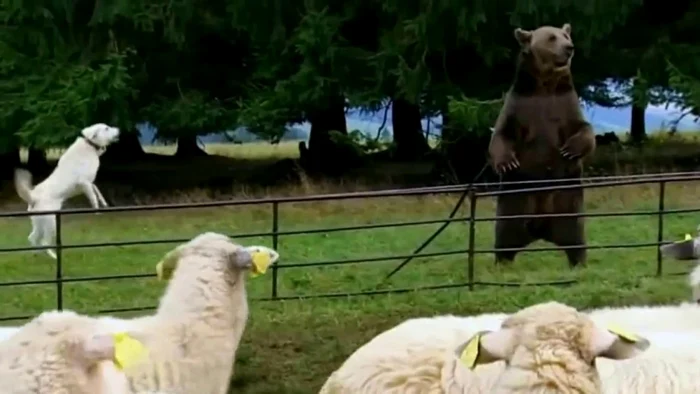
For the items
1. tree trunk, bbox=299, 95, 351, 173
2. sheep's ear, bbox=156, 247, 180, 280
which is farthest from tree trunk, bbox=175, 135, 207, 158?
sheep's ear, bbox=156, 247, 180, 280

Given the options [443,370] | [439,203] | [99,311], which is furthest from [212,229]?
[443,370]

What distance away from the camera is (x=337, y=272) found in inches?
388

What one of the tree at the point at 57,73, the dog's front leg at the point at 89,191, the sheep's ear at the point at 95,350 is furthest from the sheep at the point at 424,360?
the tree at the point at 57,73

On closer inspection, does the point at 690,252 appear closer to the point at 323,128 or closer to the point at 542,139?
the point at 542,139

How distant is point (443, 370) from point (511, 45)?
41.0 feet

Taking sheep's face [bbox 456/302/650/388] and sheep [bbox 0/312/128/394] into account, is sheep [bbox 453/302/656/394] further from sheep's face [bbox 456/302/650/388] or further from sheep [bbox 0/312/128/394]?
sheep [bbox 0/312/128/394]

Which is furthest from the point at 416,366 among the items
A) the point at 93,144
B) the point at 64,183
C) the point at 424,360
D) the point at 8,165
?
the point at 8,165

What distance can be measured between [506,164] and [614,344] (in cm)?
508

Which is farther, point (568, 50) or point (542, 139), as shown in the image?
point (542, 139)

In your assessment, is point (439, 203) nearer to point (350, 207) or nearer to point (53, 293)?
point (350, 207)

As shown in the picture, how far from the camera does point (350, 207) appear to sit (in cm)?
1452

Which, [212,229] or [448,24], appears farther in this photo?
[448,24]

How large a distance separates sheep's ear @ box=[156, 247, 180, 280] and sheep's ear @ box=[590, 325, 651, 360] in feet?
8.55

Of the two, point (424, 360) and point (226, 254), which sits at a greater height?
point (226, 254)
